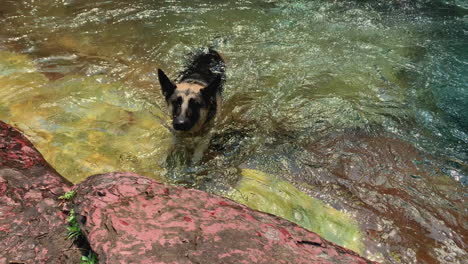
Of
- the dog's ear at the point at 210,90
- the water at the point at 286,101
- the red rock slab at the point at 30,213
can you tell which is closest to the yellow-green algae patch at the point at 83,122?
the water at the point at 286,101

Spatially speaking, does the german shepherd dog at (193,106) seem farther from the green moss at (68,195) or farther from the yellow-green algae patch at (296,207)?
the green moss at (68,195)

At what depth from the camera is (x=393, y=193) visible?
4.05m

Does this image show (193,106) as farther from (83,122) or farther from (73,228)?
(73,228)

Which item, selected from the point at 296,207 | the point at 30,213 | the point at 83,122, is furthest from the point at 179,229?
the point at 83,122

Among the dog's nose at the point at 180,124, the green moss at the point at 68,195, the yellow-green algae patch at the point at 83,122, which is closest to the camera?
the green moss at the point at 68,195

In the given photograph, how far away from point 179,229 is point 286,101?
13.3ft

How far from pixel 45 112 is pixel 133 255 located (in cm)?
391

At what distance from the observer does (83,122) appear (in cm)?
505

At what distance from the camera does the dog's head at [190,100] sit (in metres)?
4.80

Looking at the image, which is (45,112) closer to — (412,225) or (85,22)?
(85,22)

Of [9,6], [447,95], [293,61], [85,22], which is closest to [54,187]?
[293,61]

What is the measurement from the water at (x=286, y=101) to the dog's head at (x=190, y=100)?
1.10 feet

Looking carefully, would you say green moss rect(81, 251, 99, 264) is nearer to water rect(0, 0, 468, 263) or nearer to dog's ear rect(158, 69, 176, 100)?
water rect(0, 0, 468, 263)

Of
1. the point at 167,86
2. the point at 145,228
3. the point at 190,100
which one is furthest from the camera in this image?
the point at 167,86
